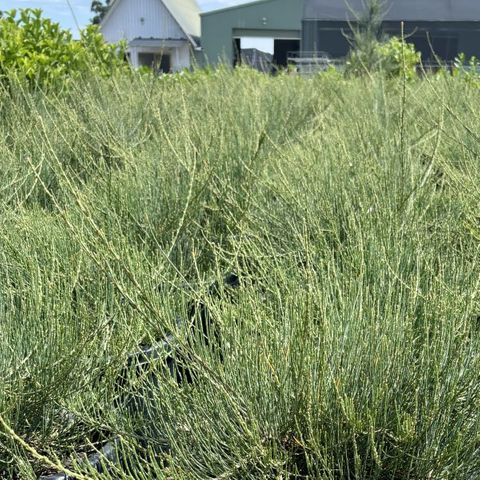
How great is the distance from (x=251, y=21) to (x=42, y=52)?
2186cm

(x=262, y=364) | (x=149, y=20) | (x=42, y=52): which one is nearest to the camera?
(x=262, y=364)

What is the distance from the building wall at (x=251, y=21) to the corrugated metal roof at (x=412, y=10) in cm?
771

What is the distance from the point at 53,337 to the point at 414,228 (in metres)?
1.25

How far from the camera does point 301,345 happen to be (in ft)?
4.58

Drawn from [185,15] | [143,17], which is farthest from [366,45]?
[185,15]

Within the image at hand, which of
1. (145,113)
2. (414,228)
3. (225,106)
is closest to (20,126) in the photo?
(145,113)

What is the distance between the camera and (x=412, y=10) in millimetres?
16719

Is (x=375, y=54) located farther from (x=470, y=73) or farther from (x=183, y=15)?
(x=183, y=15)

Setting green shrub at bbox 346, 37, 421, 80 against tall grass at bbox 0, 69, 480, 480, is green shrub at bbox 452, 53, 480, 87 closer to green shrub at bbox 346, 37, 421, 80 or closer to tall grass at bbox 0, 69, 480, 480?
green shrub at bbox 346, 37, 421, 80

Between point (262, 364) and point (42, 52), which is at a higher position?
point (42, 52)

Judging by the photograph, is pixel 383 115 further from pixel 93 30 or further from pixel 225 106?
pixel 93 30

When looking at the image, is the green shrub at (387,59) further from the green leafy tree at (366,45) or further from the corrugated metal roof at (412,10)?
the corrugated metal roof at (412,10)

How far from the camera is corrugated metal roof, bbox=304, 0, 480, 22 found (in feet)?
54.4

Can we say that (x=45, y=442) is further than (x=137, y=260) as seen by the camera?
No
